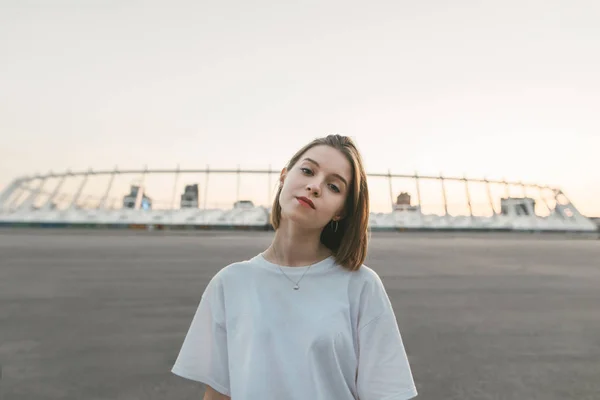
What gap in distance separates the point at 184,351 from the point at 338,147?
985mm

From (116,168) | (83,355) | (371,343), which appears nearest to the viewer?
(371,343)

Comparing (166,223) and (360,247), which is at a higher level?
(166,223)

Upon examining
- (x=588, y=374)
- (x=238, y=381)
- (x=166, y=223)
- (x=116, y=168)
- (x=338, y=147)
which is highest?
(x=116, y=168)

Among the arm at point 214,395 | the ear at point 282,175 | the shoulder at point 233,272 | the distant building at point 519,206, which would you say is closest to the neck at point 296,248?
the shoulder at point 233,272

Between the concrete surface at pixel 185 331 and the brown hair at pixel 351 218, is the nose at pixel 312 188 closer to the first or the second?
the brown hair at pixel 351 218

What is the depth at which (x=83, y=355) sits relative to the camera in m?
3.93

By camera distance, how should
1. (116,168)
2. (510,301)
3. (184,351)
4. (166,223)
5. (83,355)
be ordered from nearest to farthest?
1. (184,351)
2. (83,355)
3. (510,301)
4. (166,223)
5. (116,168)

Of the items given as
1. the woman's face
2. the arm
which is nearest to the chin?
the woman's face

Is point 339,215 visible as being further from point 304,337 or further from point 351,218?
point 304,337

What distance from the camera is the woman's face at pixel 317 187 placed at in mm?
1677

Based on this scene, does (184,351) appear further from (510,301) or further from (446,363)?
(510,301)

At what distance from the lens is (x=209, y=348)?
1724 millimetres

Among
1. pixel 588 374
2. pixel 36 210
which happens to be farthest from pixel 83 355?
pixel 36 210

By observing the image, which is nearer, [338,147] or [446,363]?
[338,147]
